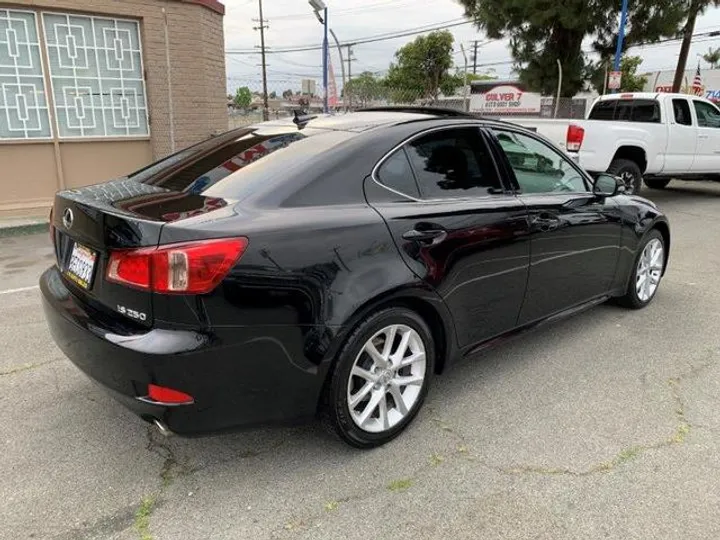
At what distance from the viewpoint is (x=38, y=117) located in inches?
360

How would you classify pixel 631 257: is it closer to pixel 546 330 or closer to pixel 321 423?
pixel 546 330

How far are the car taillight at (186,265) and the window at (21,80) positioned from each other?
8.15 m

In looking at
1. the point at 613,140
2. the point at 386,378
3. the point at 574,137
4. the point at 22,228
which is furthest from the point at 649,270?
the point at 22,228

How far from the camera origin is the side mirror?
168 inches

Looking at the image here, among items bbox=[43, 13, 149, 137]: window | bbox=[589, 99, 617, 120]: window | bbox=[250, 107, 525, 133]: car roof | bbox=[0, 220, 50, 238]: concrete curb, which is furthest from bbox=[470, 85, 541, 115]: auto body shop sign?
bbox=[250, 107, 525, 133]: car roof

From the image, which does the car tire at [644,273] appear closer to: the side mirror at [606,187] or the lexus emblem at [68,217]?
the side mirror at [606,187]

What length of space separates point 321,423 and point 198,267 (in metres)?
1.12

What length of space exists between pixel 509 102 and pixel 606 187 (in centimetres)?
2275

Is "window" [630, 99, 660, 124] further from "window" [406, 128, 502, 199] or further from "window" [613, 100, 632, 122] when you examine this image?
"window" [406, 128, 502, 199]

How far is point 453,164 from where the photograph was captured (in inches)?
134

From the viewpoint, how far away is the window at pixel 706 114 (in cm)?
1109

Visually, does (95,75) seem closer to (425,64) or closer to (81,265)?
(81,265)

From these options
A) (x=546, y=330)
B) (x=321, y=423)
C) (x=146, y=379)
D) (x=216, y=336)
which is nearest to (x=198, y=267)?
(x=216, y=336)

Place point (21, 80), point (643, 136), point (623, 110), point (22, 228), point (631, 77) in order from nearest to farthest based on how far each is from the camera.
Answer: point (22, 228), point (21, 80), point (643, 136), point (623, 110), point (631, 77)
